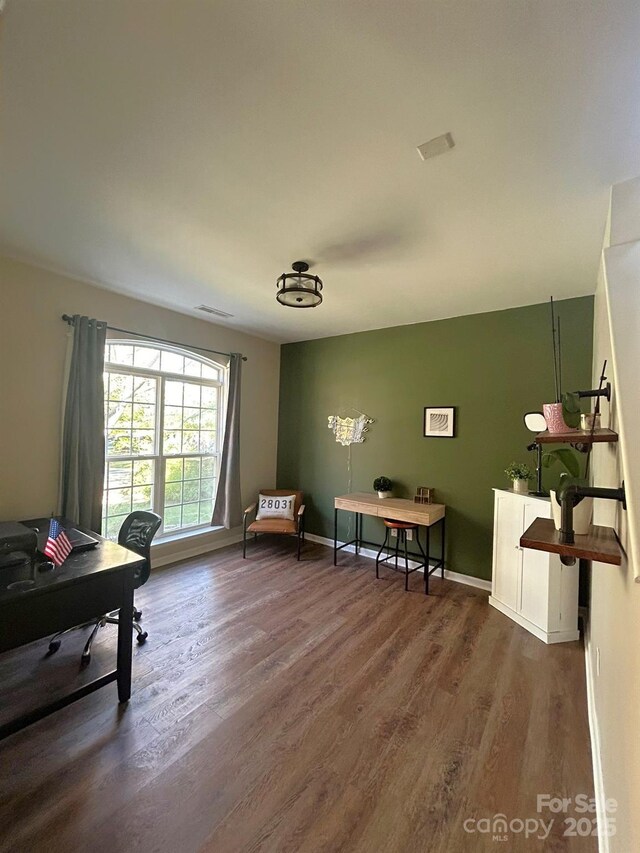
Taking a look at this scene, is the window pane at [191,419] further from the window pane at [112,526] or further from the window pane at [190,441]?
the window pane at [112,526]

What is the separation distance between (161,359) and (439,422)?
3.18m

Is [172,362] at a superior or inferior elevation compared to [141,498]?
superior

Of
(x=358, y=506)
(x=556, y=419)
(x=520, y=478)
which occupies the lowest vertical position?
(x=358, y=506)

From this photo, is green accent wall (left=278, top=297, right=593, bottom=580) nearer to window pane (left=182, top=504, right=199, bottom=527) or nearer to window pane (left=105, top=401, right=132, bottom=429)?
window pane (left=182, top=504, right=199, bottom=527)

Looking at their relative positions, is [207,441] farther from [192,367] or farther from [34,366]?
[34,366]

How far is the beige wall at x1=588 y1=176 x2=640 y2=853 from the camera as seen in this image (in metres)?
0.95

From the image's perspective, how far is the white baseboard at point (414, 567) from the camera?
140 inches

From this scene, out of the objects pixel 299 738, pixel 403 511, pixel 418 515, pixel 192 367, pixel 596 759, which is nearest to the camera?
pixel 596 759

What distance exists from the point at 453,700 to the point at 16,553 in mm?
2568

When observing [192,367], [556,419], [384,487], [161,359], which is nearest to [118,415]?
[161,359]

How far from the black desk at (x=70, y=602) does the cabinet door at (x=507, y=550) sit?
9.34 feet

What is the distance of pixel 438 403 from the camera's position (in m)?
3.94

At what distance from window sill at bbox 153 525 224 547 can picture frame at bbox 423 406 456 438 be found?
286cm

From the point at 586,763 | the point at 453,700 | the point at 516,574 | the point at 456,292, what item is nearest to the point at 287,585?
the point at 453,700
